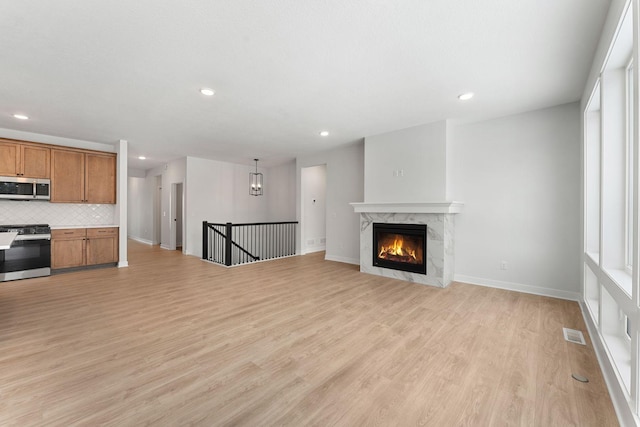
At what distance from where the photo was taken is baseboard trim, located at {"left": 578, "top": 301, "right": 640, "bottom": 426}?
156cm

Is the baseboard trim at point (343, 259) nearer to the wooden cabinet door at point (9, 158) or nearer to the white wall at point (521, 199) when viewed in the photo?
the white wall at point (521, 199)

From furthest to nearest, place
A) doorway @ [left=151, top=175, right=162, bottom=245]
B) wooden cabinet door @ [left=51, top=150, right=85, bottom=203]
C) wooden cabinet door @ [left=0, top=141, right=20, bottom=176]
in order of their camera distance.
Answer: doorway @ [left=151, top=175, right=162, bottom=245], wooden cabinet door @ [left=51, top=150, right=85, bottom=203], wooden cabinet door @ [left=0, top=141, right=20, bottom=176]

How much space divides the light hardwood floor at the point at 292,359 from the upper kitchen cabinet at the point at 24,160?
2232 mm

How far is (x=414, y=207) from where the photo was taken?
4.72 metres

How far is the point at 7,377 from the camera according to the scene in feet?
6.60

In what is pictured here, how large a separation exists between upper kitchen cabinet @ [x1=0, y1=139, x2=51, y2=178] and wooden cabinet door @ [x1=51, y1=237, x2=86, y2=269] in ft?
4.40

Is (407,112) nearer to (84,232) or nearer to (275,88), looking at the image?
(275,88)

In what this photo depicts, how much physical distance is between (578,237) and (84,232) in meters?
8.67

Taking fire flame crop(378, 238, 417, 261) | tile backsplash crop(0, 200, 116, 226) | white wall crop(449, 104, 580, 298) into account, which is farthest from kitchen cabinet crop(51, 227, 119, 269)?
white wall crop(449, 104, 580, 298)

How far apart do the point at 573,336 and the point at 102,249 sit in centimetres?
784

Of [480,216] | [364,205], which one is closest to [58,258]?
[364,205]

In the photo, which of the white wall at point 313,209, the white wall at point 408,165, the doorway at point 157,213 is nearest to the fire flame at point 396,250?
the white wall at point 408,165

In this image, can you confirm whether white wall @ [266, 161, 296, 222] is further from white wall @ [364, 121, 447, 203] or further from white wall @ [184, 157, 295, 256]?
white wall @ [364, 121, 447, 203]

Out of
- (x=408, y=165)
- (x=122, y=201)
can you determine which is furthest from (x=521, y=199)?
(x=122, y=201)
